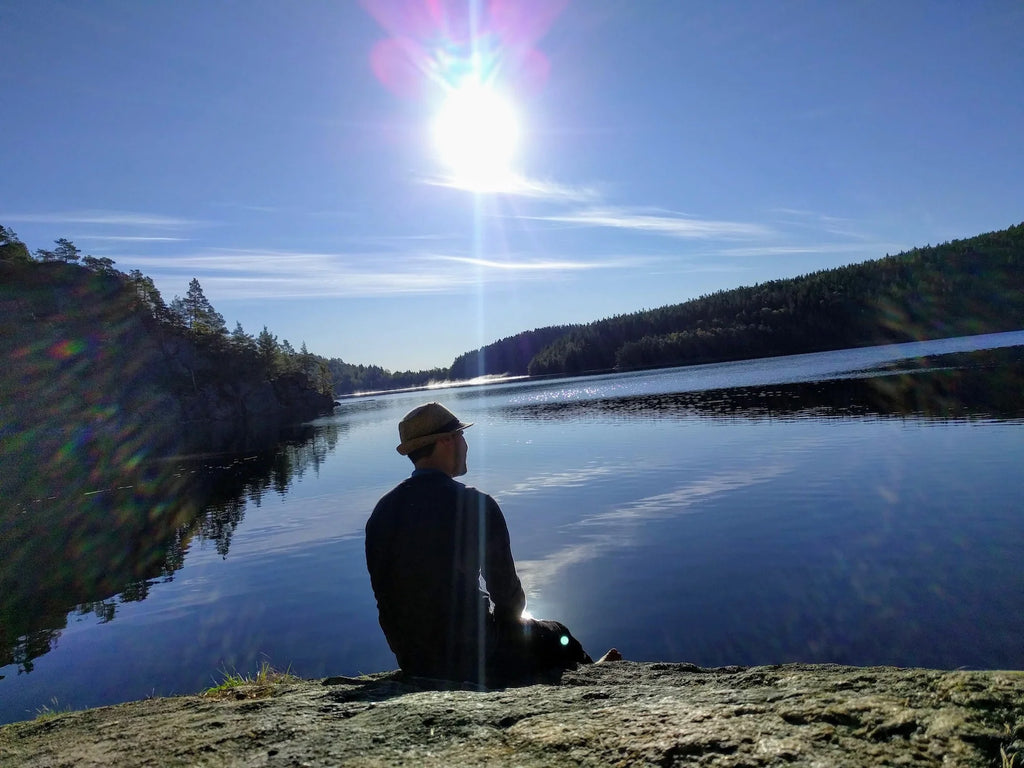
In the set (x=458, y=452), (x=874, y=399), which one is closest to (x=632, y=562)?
(x=458, y=452)

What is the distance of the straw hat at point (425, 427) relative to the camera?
5.10 meters

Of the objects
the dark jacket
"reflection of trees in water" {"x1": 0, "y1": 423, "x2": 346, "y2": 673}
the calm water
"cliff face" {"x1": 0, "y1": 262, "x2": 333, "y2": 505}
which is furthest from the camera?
"cliff face" {"x1": 0, "y1": 262, "x2": 333, "y2": 505}

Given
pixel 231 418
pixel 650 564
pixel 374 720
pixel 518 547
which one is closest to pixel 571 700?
pixel 374 720

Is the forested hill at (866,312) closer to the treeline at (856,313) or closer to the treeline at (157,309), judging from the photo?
the treeline at (856,313)

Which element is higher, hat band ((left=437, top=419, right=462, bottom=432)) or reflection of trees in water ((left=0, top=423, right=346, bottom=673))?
hat band ((left=437, top=419, right=462, bottom=432))

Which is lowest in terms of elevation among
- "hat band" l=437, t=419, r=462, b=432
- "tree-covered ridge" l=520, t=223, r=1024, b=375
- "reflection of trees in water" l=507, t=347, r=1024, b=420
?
"reflection of trees in water" l=507, t=347, r=1024, b=420

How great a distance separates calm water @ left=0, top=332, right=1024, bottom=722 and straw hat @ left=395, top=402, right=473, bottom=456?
Answer: 19.0 ft

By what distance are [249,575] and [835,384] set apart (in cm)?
5132

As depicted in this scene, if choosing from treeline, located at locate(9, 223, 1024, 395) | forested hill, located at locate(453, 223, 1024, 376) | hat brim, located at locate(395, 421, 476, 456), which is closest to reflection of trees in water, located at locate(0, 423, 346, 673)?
hat brim, located at locate(395, 421, 476, 456)

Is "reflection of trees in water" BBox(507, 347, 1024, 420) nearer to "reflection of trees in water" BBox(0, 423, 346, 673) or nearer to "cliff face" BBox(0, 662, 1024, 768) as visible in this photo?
"reflection of trees in water" BBox(0, 423, 346, 673)

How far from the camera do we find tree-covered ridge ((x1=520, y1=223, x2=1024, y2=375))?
173 meters

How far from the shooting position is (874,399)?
38594 millimetres

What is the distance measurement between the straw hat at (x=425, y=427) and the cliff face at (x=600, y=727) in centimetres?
191

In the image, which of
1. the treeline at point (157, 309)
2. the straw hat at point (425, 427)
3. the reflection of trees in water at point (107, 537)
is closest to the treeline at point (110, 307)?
the treeline at point (157, 309)
